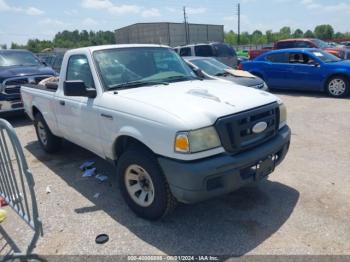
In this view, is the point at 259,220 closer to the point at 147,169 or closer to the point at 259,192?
the point at 259,192

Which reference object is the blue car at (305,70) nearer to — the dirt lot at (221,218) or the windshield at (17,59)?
the dirt lot at (221,218)

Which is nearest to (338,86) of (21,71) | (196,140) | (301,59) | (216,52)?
(301,59)

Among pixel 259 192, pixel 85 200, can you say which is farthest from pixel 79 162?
pixel 259 192

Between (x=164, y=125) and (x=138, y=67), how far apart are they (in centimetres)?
149

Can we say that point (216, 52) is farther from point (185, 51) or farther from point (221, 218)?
point (221, 218)

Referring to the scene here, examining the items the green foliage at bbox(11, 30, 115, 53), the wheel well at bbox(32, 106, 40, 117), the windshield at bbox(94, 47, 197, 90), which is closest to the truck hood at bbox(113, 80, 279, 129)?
the windshield at bbox(94, 47, 197, 90)

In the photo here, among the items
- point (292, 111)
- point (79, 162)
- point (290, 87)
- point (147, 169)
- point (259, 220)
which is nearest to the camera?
point (147, 169)

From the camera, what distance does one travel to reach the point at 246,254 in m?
2.93

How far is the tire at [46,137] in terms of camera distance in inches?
225

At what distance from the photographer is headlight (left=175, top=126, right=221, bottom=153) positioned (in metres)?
2.86

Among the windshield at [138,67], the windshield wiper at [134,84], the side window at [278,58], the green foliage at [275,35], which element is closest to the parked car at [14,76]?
the windshield at [138,67]

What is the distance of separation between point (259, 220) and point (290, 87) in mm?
8582

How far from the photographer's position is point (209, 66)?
9.19 meters

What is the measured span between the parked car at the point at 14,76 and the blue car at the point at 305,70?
23.9 feet
